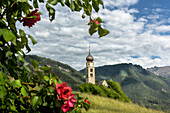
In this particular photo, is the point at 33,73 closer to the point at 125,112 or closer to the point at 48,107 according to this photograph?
the point at 48,107

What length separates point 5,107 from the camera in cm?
164

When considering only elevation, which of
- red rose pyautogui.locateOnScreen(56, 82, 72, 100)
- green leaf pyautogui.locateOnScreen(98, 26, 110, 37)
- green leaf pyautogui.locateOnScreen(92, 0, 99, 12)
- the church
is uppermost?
green leaf pyautogui.locateOnScreen(92, 0, 99, 12)

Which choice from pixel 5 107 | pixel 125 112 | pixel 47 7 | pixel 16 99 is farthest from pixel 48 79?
pixel 125 112

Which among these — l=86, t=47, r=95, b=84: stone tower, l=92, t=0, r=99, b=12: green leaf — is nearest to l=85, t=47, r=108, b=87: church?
l=86, t=47, r=95, b=84: stone tower

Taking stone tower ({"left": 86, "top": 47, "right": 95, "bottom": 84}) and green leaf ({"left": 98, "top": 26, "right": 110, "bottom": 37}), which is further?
stone tower ({"left": 86, "top": 47, "right": 95, "bottom": 84})

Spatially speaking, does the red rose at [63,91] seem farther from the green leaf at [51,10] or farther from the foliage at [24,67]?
the green leaf at [51,10]

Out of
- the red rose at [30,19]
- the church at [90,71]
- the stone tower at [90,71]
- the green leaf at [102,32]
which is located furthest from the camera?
the stone tower at [90,71]

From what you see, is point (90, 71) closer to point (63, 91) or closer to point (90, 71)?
point (90, 71)

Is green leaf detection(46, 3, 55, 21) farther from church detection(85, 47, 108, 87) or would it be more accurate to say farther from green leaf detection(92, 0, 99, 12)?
church detection(85, 47, 108, 87)

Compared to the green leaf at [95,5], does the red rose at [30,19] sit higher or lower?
lower

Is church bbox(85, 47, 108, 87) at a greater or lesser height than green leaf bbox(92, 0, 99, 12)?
lesser

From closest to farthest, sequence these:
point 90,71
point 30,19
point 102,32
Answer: point 102,32 < point 30,19 < point 90,71

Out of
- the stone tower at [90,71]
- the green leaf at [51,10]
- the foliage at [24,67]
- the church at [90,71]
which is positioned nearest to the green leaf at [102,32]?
the foliage at [24,67]

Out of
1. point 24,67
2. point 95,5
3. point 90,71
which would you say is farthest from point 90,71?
point 95,5
